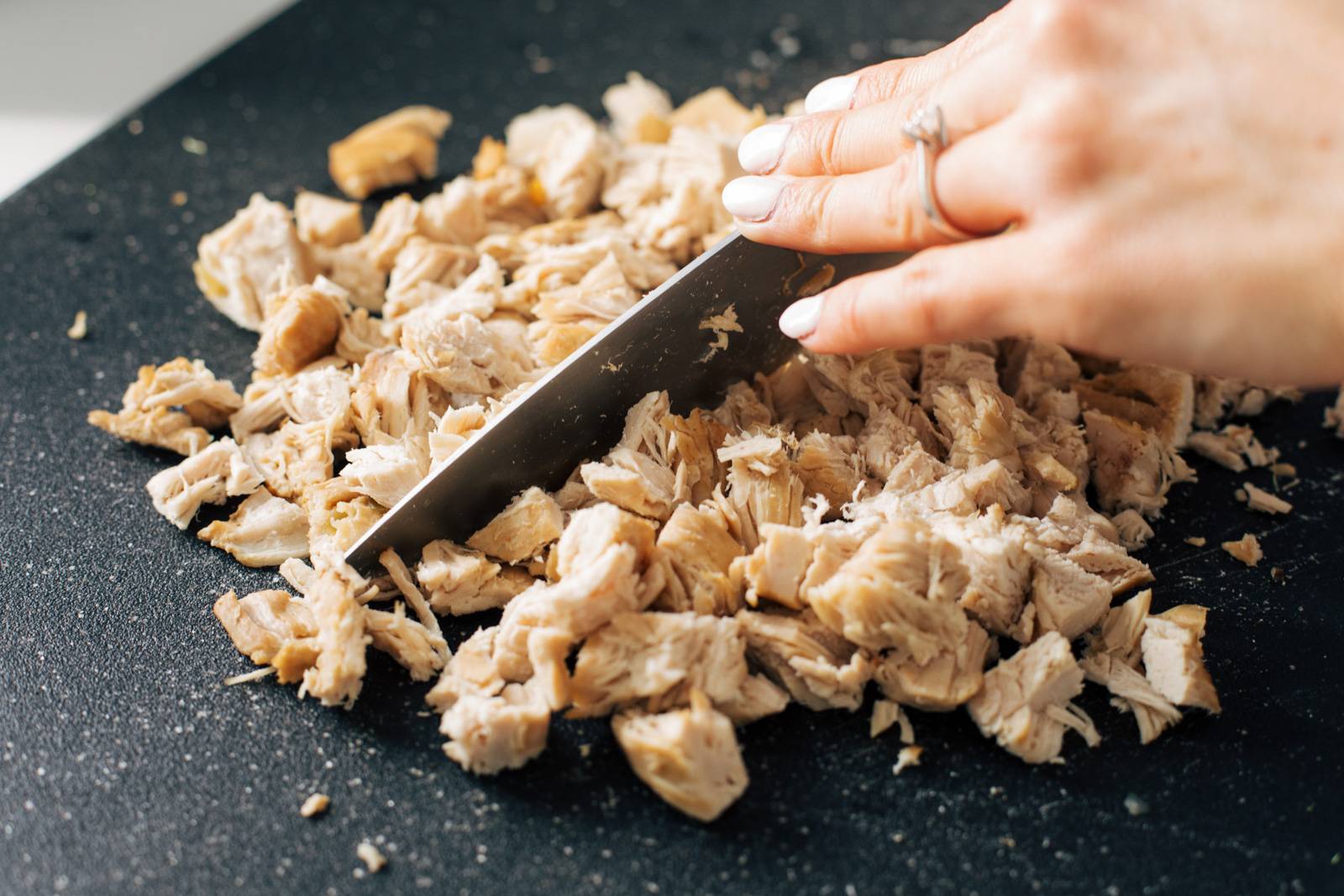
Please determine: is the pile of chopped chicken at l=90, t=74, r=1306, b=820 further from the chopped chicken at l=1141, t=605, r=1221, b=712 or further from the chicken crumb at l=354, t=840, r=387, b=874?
the chicken crumb at l=354, t=840, r=387, b=874

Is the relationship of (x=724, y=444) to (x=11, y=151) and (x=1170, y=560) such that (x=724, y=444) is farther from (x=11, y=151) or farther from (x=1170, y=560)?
(x=11, y=151)

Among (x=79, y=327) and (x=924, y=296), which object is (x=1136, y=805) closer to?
(x=924, y=296)

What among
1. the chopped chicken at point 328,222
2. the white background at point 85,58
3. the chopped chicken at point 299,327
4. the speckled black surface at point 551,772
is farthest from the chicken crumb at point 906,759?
the white background at point 85,58

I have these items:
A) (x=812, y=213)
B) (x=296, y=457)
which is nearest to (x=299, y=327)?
Result: (x=296, y=457)

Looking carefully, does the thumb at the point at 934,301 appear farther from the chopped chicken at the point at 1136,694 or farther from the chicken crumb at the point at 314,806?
the chicken crumb at the point at 314,806

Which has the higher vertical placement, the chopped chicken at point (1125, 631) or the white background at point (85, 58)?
the white background at point (85, 58)
